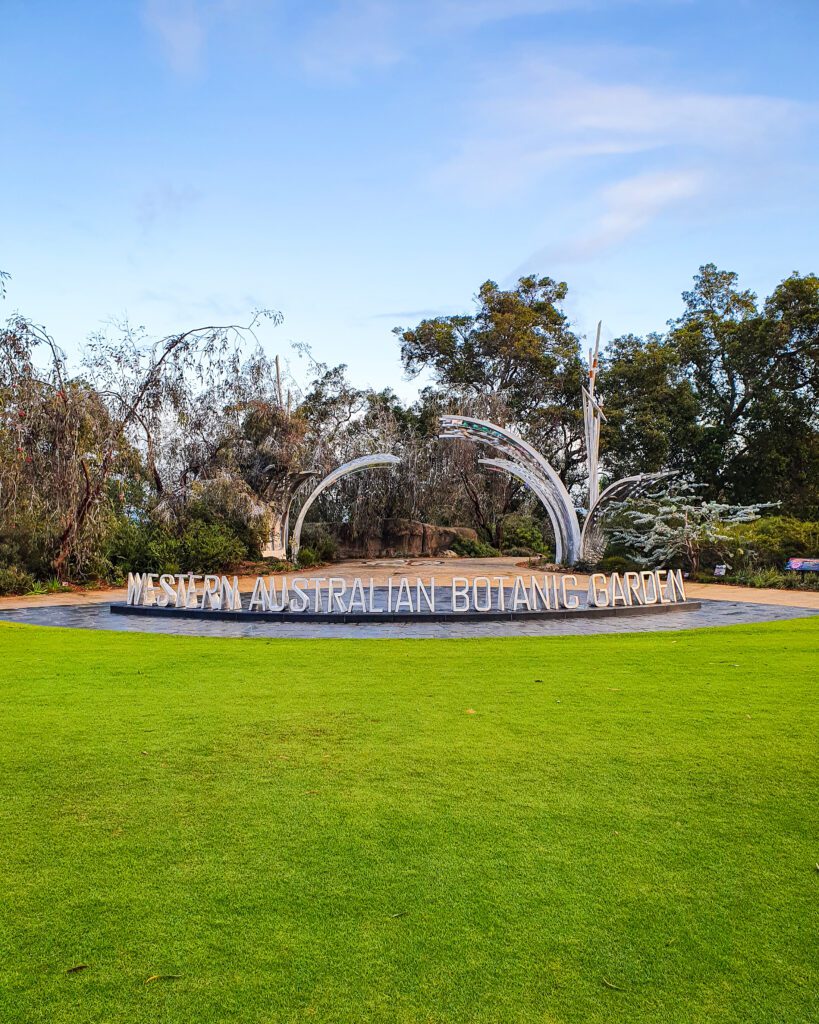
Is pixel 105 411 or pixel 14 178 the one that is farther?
pixel 105 411

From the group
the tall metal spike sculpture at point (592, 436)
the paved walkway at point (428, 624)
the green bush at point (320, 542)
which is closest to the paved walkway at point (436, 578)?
the paved walkway at point (428, 624)

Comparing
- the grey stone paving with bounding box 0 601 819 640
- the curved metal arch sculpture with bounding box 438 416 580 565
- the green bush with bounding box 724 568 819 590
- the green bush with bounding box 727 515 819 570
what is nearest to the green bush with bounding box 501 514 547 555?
the curved metal arch sculpture with bounding box 438 416 580 565

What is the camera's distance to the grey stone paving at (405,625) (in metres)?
10.8

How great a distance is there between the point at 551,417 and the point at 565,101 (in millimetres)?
23204

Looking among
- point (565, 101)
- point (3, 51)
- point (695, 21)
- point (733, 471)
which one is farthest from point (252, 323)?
point (733, 471)

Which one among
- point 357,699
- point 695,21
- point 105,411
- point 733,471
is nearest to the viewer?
point 357,699

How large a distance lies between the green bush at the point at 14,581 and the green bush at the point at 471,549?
56.3 ft

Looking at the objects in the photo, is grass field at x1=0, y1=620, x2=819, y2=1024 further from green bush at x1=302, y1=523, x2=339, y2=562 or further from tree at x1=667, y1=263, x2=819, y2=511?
tree at x1=667, y1=263, x2=819, y2=511

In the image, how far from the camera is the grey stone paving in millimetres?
10781

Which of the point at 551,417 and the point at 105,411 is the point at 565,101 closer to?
the point at 105,411

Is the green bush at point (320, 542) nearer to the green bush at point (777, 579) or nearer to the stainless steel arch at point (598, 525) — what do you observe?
the stainless steel arch at point (598, 525)

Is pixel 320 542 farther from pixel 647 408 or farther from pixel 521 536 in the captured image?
pixel 647 408

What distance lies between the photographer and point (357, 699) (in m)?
6.16

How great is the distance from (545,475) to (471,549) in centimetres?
682
